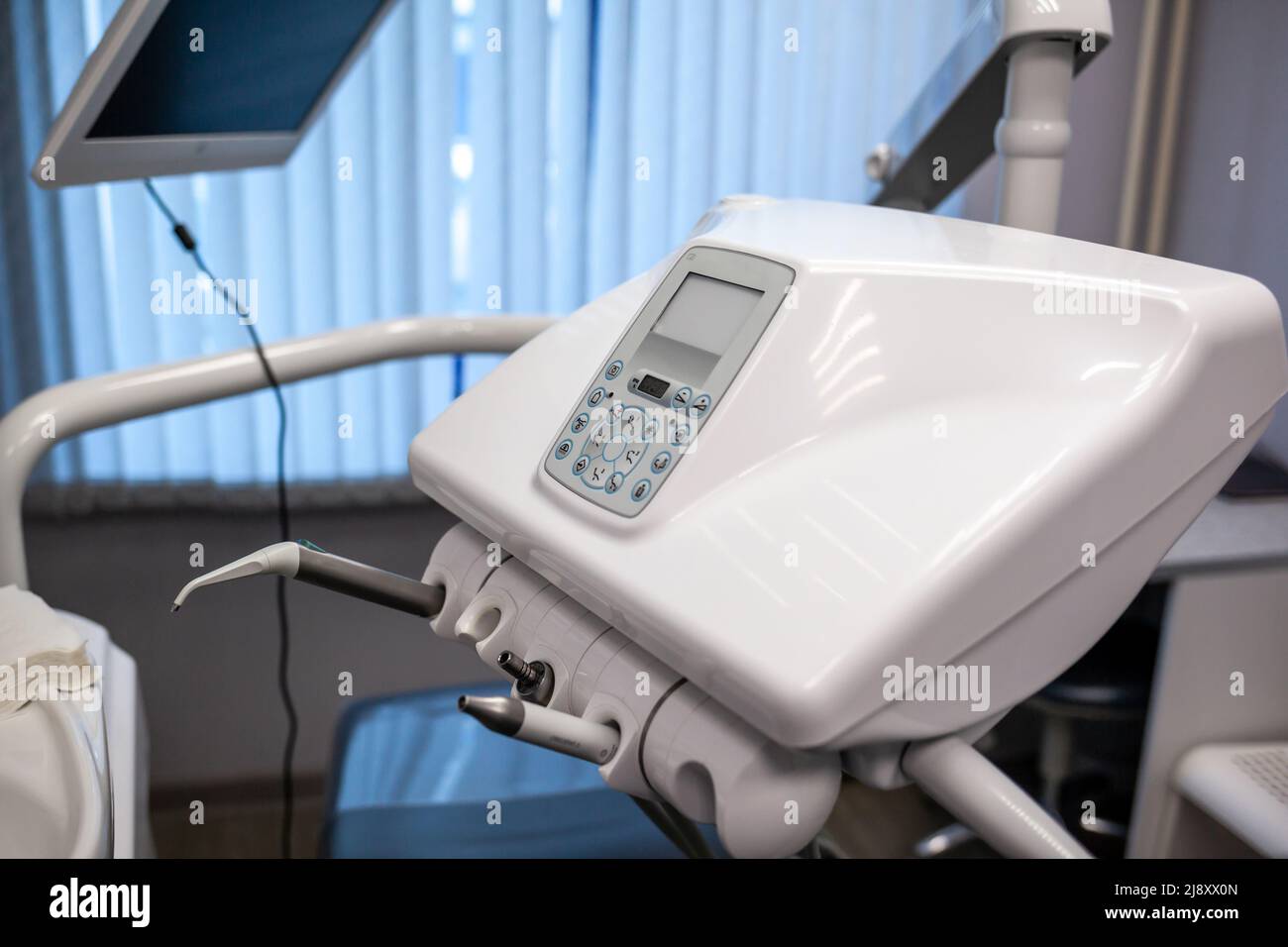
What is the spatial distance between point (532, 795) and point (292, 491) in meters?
1.06

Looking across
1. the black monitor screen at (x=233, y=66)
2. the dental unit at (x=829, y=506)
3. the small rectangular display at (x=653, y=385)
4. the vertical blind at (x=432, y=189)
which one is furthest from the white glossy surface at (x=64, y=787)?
the vertical blind at (x=432, y=189)

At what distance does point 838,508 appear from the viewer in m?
0.48

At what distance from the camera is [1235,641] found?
4.38ft

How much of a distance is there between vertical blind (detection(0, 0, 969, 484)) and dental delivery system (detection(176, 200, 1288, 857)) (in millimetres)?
1339

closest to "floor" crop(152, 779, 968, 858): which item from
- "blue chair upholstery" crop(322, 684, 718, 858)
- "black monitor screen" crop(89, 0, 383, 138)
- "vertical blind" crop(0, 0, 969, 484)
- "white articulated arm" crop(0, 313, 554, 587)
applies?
"vertical blind" crop(0, 0, 969, 484)

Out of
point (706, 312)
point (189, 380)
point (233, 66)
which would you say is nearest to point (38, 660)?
point (189, 380)

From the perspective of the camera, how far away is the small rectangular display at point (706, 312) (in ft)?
1.87

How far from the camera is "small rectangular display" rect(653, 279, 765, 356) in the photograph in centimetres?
57

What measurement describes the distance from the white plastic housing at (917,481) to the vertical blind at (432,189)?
1.35m

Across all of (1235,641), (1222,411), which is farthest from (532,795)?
(1235,641)

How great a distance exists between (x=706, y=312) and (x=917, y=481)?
17 cm

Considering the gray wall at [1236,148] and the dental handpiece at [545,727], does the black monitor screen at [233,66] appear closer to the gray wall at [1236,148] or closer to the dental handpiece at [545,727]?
the dental handpiece at [545,727]

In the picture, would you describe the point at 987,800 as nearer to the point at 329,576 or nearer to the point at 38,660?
the point at 329,576
